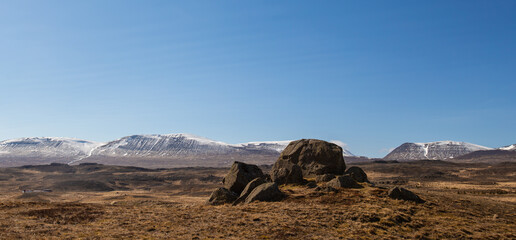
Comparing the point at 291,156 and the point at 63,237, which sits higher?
the point at 291,156

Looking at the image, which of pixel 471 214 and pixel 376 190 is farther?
pixel 376 190

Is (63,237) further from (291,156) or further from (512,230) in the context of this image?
(512,230)

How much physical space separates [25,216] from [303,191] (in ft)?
50.0

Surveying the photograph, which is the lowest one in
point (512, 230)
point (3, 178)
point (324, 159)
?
point (3, 178)

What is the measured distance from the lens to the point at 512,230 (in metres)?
16.3

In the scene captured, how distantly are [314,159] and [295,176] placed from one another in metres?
3.27

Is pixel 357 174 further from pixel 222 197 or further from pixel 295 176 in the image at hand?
pixel 222 197

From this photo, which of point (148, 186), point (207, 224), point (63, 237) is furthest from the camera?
point (148, 186)

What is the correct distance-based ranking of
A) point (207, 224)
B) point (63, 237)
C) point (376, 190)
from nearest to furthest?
point (63, 237), point (207, 224), point (376, 190)

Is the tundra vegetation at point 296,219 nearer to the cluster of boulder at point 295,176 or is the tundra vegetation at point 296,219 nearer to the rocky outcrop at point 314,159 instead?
the cluster of boulder at point 295,176

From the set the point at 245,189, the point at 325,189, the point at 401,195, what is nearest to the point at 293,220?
the point at 325,189

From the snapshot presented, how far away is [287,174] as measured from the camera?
24750mm

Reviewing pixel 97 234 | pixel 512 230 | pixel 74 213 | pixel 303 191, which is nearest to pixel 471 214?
Result: pixel 512 230

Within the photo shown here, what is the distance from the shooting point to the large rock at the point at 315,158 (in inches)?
1047
